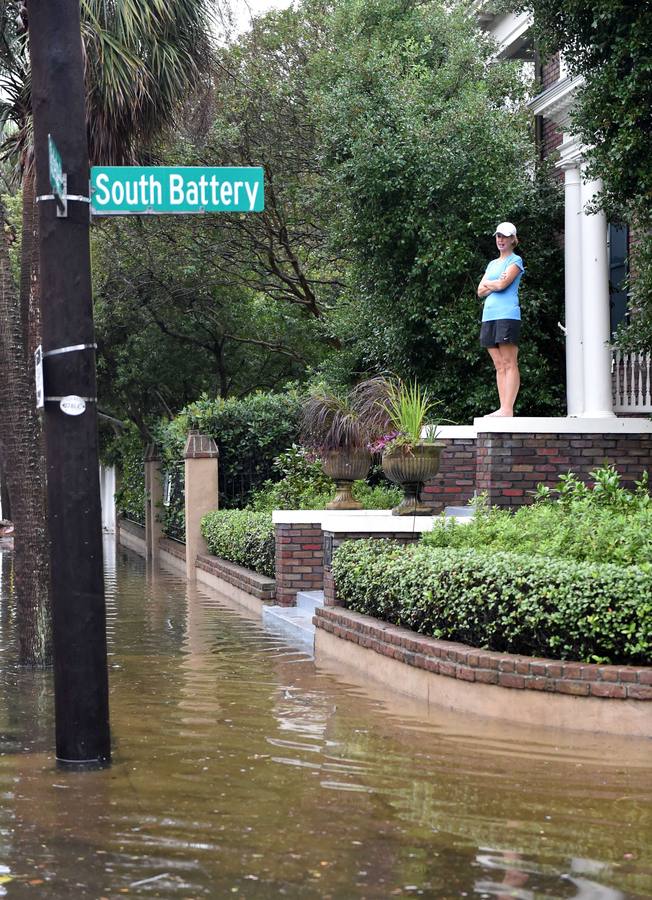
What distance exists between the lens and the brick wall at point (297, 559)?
13312 mm

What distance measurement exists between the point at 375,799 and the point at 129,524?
26870 millimetres

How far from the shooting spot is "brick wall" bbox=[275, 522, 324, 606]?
13.3 m

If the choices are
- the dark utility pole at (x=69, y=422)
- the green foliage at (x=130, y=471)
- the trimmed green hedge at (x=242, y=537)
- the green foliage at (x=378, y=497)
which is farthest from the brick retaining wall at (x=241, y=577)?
the green foliage at (x=130, y=471)

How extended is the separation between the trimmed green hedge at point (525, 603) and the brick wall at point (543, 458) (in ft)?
8.90

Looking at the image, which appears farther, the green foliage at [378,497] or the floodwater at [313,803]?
the green foliage at [378,497]

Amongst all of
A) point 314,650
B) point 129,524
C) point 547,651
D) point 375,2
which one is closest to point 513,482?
point 314,650

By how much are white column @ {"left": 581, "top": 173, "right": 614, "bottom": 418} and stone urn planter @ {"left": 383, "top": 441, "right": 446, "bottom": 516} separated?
128 inches

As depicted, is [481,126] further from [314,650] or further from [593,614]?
[593,614]

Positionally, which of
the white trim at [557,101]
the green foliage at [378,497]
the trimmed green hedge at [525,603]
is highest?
the white trim at [557,101]

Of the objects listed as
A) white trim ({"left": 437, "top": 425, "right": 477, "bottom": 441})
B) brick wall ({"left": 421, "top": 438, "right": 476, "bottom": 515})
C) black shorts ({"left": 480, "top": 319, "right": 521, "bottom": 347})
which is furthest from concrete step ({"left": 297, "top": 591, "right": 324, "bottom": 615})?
black shorts ({"left": 480, "top": 319, "right": 521, "bottom": 347})

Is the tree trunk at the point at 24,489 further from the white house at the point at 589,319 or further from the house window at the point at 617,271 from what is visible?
the house window at the point at 617,271

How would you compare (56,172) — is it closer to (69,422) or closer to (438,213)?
(69,422)

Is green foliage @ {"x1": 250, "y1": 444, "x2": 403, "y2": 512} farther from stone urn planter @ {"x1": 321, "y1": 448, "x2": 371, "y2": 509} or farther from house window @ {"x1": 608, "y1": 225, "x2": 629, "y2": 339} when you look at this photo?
house window @ {"x1": 608, "y1": 225, "x2": 629, "y2": 339}

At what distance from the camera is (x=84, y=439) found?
629cm
